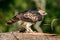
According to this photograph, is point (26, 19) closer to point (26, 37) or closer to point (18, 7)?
point (26, 37)

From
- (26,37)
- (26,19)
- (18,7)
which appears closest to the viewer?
(26,37)

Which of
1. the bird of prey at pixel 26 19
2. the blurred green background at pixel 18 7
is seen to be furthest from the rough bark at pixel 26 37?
the blurred green background at pixel 18 7

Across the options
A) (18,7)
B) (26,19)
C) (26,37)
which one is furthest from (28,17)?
(18,7)

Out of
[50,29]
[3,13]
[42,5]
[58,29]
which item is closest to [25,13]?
[50,29]

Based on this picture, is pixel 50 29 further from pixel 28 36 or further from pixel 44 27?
pixel 28 36

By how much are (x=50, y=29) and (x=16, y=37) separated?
4.17ft

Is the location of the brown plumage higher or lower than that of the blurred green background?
higher

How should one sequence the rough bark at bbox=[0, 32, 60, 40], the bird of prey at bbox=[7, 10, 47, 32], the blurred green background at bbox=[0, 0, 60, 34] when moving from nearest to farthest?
the rough bark at bbox=[0, 32, 60, 40] → the bird of prey at bbox=[7, 10, 47, 32] → the blurred green background at bbox=[0, 0, 60, 34]

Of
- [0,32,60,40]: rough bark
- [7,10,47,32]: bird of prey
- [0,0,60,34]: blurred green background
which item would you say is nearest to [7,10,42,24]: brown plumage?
[7,10,47,32]: bird of prey

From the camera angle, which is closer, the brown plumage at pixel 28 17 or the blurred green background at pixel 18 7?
the brown plumage at pixel 28 17

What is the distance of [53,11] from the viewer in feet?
25.6

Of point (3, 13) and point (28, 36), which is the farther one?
point (3, 13)

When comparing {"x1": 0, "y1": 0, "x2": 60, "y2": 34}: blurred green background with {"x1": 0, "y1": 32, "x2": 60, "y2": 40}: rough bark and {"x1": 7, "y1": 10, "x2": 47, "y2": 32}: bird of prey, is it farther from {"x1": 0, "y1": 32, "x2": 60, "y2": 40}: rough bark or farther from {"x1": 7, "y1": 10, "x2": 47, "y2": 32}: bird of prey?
{"x1": 0, "y1": 32, "x2": 60, "y2": 40}: rough bark

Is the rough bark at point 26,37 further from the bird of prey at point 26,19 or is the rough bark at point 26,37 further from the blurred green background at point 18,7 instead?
the blurred green background at point 18,7
